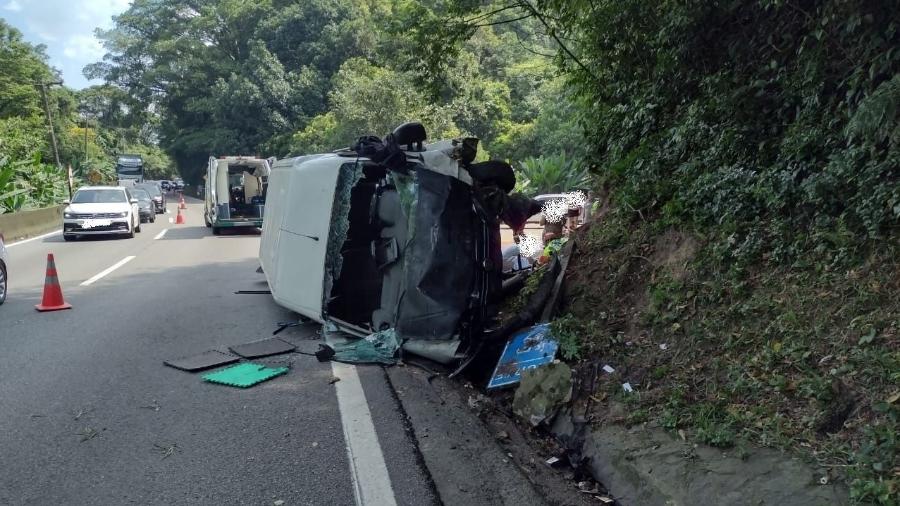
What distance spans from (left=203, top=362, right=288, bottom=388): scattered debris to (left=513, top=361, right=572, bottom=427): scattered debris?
2.19m

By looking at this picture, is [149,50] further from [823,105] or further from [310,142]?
[823,105]

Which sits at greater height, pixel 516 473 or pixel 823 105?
pixel 823 105

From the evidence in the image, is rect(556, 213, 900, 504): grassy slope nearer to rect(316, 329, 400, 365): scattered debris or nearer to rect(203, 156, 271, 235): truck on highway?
rect(316, 329, 400, 365): scattered debris

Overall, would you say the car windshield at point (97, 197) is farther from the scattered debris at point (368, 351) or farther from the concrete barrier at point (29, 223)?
the scattered debris at point (368, 351)

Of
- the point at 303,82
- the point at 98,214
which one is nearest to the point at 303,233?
the point at 98,214

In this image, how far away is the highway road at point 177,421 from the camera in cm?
378

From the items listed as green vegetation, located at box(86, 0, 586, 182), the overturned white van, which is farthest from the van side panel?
green vegetation, located at box(86, 0, 586, 182)

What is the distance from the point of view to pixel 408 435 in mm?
4496

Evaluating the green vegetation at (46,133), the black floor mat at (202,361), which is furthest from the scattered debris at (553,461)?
the green vegetation at (46,133)

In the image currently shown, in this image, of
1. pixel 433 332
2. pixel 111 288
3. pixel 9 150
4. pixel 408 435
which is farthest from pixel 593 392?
pixel 9 150

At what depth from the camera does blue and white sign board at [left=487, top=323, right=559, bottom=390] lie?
5215mm

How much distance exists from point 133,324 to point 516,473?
19.0 ft

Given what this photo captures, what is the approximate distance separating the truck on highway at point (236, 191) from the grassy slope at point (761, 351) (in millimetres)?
16523

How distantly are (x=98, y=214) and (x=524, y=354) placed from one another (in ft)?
56.1
